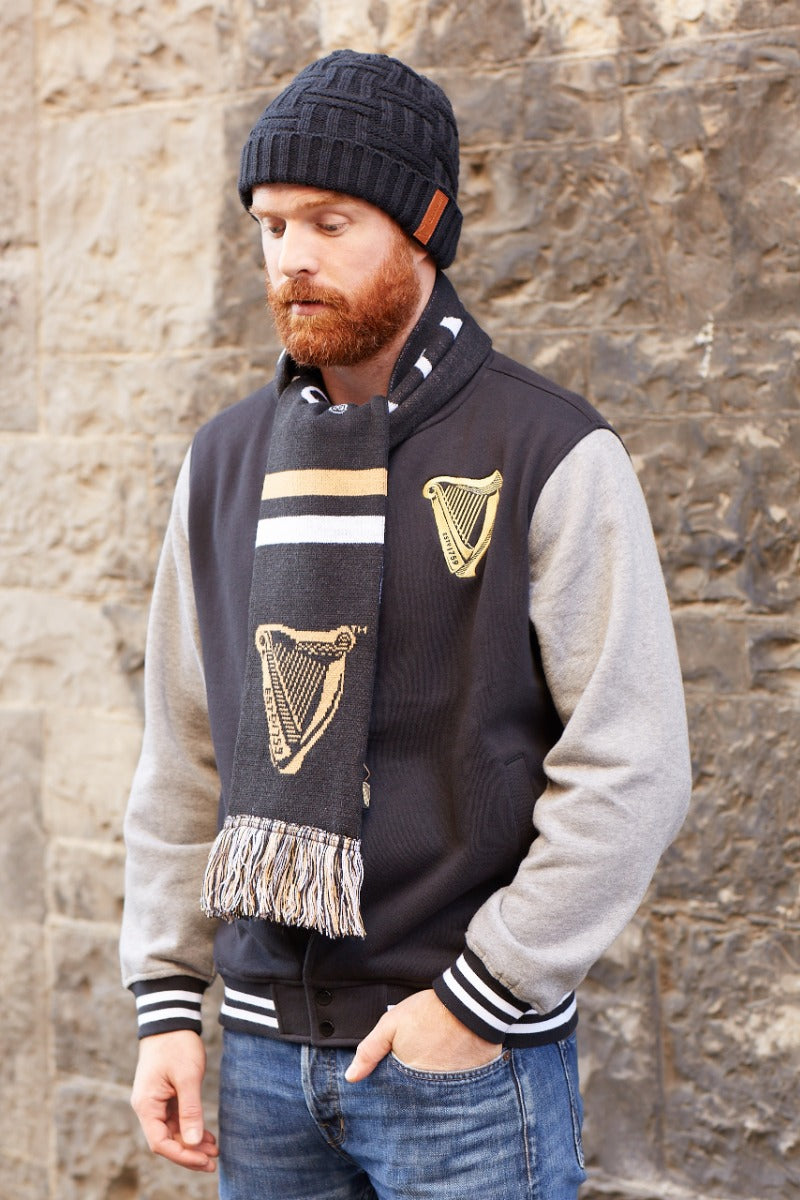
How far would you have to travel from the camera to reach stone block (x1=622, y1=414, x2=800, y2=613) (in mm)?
2480

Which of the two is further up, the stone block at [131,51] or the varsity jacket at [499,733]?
the stone block at [131,51]

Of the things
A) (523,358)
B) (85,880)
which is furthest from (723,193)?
(85,880)

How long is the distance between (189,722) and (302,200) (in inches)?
31.0

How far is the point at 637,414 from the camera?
259 centimetres

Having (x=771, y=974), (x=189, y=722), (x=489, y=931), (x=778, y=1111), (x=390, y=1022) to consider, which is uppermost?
(x=189, y=722)

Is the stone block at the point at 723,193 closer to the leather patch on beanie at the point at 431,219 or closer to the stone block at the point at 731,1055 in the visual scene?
the leather patch on beanie at the point at 431,219

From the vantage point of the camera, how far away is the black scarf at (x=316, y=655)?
1726 mm

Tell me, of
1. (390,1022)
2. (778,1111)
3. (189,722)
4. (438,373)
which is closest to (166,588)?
(189,722)

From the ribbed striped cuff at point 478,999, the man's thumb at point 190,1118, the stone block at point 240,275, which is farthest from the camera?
the stone block at point 240,275

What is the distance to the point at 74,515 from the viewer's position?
3.15 metres

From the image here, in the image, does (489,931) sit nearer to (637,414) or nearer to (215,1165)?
(215,1165)

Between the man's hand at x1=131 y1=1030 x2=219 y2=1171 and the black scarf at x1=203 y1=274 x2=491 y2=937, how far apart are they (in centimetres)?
28

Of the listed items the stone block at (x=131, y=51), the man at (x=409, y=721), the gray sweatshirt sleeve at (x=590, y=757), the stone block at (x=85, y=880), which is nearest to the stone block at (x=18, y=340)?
the stone block at (x=131, y=51)

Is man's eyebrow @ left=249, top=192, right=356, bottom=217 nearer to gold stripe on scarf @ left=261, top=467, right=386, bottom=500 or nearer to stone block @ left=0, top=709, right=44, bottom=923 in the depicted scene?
gold stripe on scarf @ left=261, top=467, right=386, bottom=500
